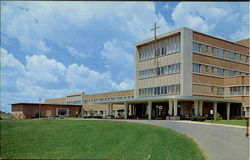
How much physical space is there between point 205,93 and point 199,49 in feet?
23.9

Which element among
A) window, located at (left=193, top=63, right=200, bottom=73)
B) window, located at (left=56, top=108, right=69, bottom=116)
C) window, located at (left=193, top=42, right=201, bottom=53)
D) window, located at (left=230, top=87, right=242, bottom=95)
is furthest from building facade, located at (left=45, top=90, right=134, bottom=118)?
window, located at (left=230, top=87, right=242, bottom=95)

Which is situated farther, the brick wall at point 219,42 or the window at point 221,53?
the window at point 221,53

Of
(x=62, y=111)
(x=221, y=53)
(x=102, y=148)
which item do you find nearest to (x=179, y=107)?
(x=221, y=53)

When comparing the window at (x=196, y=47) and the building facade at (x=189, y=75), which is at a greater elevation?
the window at (x=196, y=47)

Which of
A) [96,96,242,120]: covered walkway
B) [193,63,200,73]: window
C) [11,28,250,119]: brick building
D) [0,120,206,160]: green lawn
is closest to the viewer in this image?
[0,120,206,160]: green lawn

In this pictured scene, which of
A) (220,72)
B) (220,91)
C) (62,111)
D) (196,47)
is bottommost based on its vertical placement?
(62,111)

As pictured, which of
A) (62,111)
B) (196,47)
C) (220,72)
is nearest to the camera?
(196,47)

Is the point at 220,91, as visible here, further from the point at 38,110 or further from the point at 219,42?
the point at 38,110

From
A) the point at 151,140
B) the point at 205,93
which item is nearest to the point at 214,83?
the point at 205,93

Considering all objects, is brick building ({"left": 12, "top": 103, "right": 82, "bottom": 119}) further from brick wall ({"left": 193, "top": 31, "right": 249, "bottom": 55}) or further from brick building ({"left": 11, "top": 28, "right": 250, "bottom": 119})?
brick wall ({"left": 193, "top": 31, "right": 249, "bottom": 55})

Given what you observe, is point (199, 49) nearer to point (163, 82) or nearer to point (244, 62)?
point (163, 82)

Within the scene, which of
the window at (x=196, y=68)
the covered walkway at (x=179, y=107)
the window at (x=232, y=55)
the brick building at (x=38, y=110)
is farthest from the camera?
the brick building at (x=38, y=110)

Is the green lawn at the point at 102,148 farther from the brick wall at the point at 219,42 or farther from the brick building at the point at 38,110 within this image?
the brick building at the point at 38,110

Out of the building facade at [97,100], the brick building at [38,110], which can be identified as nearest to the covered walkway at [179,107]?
the building facade at [97,100]
